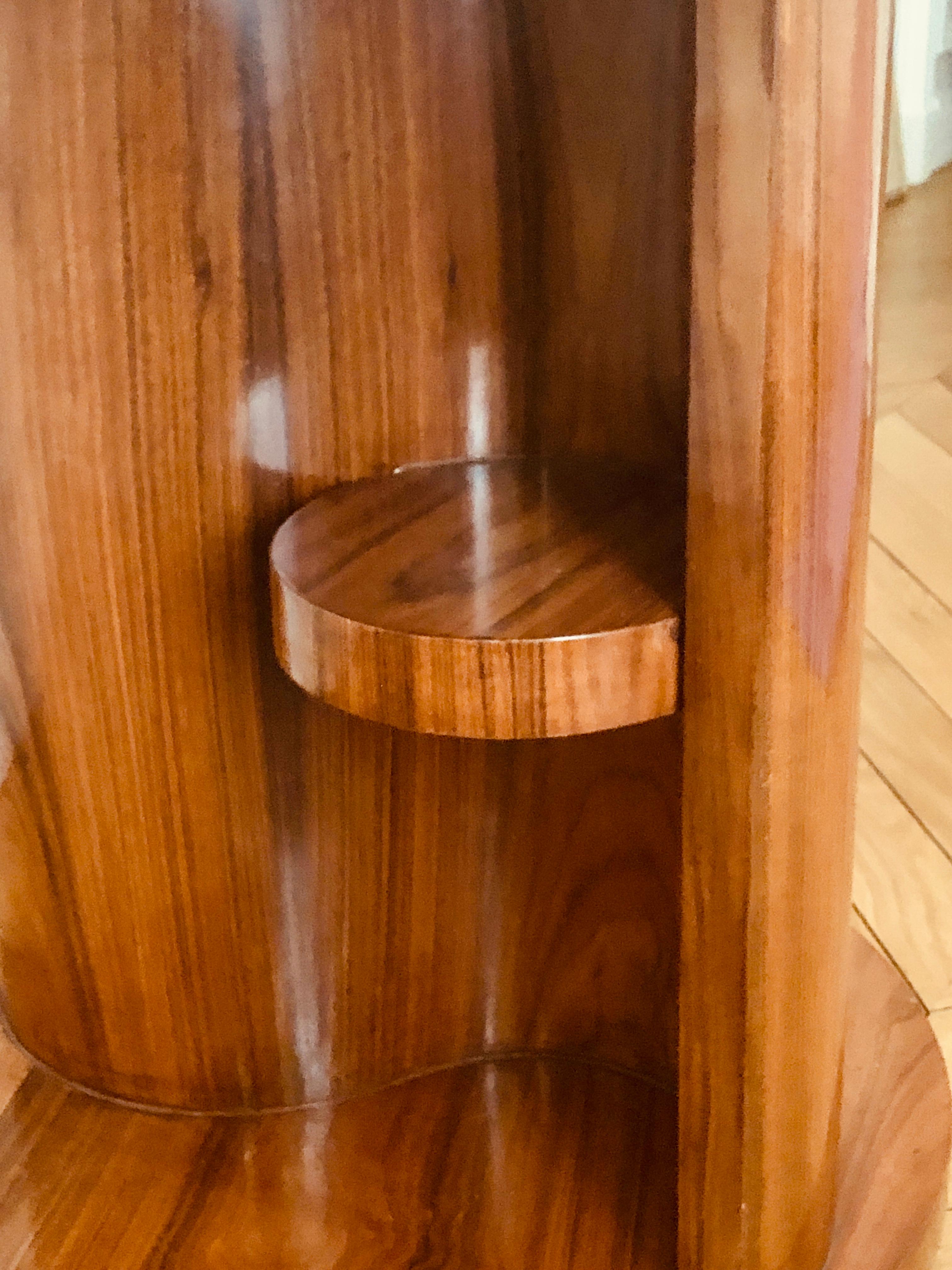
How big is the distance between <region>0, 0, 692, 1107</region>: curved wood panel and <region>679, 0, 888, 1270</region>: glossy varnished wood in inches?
4.9

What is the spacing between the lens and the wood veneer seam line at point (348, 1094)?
0.74 meters

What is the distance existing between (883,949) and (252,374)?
63 centimetres

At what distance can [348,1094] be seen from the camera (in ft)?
2.45

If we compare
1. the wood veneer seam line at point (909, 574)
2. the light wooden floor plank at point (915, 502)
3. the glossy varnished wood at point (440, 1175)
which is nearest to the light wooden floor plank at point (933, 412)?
the light wooden floor plank at point (915, 502)

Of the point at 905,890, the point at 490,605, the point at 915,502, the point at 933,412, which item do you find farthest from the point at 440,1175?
the point at 933,412

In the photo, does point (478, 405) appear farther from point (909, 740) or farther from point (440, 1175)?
point (909, 740)

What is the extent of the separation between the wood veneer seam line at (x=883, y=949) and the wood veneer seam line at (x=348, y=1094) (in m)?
0.19

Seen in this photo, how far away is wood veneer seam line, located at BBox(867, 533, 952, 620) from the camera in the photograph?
4.51 ft

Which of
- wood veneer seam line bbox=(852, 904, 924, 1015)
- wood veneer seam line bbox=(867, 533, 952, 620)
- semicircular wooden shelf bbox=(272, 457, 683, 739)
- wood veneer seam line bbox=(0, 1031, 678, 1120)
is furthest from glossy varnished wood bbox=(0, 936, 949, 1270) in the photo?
wood veneer seam line bbox=(867, 533, 952, 620)

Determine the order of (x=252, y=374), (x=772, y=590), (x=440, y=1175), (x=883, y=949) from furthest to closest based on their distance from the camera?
(x=883, y=949) → (x=440, y=1175) → (x=252, y=374) → (x=772, y=590)

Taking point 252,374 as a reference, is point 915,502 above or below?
below

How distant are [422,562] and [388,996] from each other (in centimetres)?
29

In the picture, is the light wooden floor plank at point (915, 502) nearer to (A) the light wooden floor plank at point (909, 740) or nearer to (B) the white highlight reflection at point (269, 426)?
(A) the light wooden floor plank at point (909, 740)

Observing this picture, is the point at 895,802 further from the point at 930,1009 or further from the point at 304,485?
the point at 304,485
